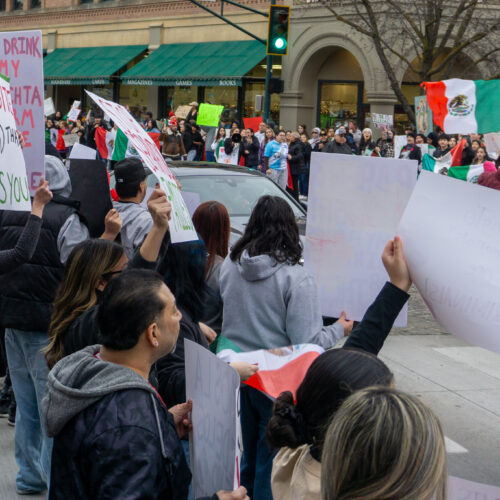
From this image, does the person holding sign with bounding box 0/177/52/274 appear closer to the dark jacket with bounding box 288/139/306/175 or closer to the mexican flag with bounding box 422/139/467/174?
the mexican flag with bounding box 422/139/467/174

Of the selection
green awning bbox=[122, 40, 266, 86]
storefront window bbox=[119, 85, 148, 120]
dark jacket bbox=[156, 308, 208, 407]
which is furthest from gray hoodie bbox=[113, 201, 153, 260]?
storefront window bbox=[119, 85, 148, 120]

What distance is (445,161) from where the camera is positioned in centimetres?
1476

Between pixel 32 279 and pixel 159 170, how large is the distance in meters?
1.40

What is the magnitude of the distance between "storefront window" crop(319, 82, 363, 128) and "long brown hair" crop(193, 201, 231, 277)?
83.8ft

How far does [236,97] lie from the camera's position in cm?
3231

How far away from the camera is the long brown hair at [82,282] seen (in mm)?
3141

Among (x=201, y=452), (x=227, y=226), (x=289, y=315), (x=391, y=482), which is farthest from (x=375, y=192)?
(x=391, y=482)

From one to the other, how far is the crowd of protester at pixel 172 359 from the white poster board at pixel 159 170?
2.6 inches

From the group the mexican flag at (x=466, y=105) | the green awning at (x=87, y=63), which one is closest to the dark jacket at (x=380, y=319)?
the mexican flag at (x=466, y=105)

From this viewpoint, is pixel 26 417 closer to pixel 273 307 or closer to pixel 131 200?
pixel 131 200

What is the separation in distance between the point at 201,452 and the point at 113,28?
36.6 meters

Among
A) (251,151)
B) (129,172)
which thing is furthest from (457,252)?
(251,151)

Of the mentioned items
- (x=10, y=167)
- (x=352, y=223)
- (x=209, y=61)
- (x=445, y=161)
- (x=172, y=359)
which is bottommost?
(x=445, y=161)

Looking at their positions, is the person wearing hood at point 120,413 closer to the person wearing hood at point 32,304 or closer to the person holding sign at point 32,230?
the person holding sign at point 32,230
